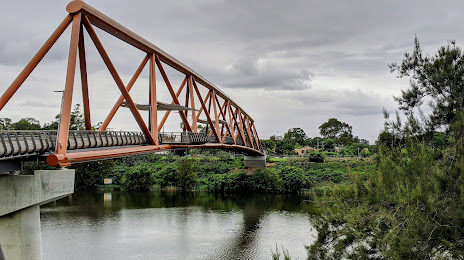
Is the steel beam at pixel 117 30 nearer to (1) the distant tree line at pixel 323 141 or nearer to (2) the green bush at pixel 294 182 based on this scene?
(2) the green bush at pixel 294 182

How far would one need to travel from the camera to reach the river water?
19.7 m

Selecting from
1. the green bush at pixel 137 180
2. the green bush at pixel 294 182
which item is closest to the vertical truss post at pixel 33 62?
the green bush at pixel 137 180

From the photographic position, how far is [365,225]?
377 inches

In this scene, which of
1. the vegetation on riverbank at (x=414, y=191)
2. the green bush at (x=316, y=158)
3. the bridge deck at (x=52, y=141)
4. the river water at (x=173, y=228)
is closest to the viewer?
the vegetation on riverbank at (x=414, y=191)

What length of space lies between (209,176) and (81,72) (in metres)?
32.7

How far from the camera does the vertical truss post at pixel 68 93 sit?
41.9 ft

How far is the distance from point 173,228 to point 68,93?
13412 mm

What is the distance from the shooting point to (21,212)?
1223 cm

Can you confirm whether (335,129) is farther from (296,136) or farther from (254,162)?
(254,162)

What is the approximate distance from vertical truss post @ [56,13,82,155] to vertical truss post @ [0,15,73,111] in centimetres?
51

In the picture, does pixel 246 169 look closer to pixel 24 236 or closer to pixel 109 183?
pixel 109 183

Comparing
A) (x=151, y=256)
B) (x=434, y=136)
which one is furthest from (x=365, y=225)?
(x=151, y=256)

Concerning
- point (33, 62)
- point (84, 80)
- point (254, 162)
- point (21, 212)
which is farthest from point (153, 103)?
point (254, 162)

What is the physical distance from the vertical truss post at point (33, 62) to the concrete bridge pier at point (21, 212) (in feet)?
11.3
